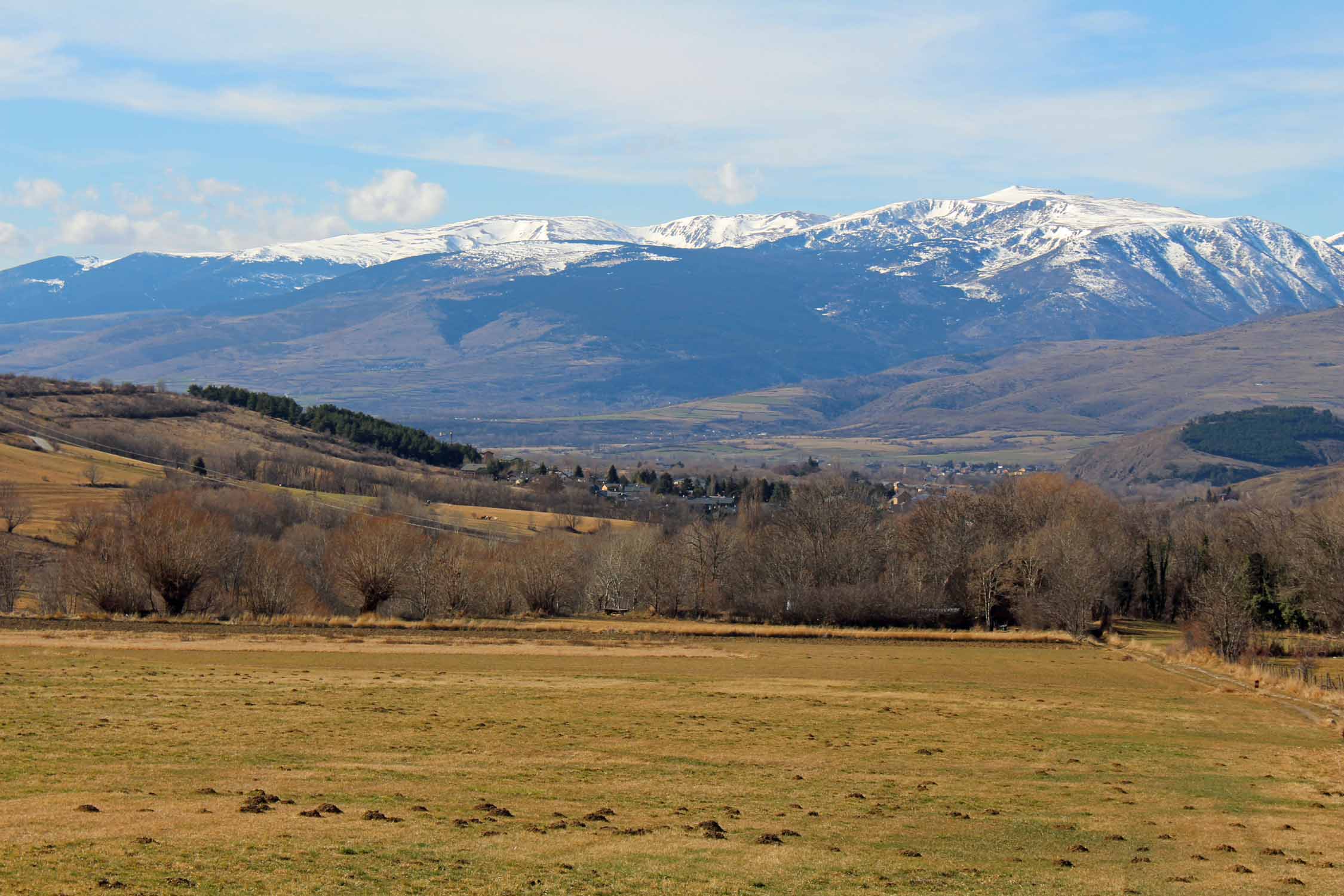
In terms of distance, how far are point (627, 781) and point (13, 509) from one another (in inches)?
3810

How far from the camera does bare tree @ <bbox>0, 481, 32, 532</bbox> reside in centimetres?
10512

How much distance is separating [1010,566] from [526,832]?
77674 mm

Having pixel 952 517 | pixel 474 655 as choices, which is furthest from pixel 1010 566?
pixel 474 655

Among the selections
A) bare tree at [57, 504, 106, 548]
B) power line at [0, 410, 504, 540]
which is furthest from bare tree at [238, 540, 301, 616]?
bare tree at [57, 504, 106, 548]

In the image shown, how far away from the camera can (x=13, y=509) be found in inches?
4205

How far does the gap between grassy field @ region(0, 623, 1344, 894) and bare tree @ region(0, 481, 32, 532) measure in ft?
208

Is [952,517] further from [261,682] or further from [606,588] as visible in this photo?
[261,682]

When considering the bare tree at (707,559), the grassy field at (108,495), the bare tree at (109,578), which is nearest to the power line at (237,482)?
the grassy field at (108,495)

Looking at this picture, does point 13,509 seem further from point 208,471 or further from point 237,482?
point 208,471

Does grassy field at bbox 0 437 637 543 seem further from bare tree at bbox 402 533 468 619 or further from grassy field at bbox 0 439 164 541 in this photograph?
bare tree at bbox 402 533 468 619

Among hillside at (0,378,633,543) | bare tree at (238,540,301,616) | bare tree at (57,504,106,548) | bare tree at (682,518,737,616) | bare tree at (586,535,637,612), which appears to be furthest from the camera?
hillside at (0,378,633,543)

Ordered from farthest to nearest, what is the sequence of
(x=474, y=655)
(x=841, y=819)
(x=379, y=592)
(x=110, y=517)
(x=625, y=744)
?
(x=110, y=517) < (x=379, y=592) < (x=474, y=655) < (x=625, y=744) < (x=841, y=819)

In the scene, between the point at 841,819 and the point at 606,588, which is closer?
the point at 841,819

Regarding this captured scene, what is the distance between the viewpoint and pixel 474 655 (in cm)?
5453
